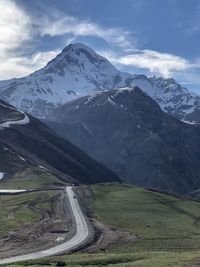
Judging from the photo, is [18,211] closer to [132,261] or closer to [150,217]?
[150,217]

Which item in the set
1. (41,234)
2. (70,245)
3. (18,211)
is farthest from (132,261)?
(18,211)

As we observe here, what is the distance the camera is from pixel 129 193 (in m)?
156

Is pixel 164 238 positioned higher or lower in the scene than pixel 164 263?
lower

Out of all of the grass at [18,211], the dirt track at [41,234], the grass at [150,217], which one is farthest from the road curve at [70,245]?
the grass at [18,211]

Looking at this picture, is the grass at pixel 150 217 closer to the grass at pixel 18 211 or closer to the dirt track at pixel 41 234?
the dirt track at pixel 41 234

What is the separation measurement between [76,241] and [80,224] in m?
18.5

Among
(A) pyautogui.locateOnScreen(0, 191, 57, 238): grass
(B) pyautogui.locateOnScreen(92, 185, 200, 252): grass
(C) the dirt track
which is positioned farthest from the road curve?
(A) pyautogui.locateOnScreen(0, 191, 57, 238): grass

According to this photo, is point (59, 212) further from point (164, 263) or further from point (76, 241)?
point (164, 263)

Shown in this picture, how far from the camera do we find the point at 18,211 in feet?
389

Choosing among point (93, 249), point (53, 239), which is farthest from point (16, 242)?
point (93, 249)

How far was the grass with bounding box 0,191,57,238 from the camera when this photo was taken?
98781 millimetres

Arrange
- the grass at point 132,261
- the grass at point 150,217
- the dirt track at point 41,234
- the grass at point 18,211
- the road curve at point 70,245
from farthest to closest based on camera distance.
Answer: the grass at point 18,211, the grass at point 150,217, the dirt track at point 41,234, the road curve at point 70,245, the grass at point 132,261

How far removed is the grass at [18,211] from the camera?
9878 centimetres

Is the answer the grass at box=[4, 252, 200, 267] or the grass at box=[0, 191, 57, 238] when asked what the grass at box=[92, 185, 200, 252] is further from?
the grass at box=[0, 191, 57, 238]
